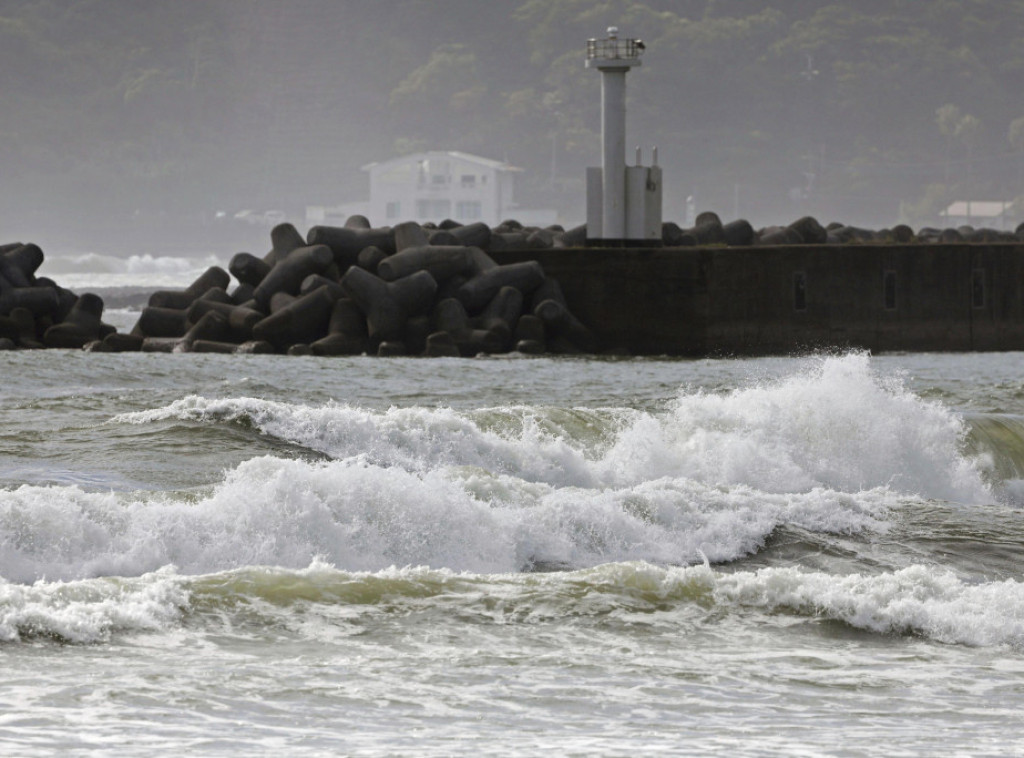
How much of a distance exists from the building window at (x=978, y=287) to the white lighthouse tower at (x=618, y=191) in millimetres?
4606

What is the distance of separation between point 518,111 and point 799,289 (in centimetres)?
8020

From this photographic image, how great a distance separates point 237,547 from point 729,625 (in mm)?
2167

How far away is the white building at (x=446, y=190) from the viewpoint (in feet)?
301

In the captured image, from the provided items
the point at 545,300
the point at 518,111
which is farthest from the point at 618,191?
the point at 518,111

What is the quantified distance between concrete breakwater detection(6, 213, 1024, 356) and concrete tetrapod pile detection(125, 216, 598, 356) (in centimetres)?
2

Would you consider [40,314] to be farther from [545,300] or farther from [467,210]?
[467,210]

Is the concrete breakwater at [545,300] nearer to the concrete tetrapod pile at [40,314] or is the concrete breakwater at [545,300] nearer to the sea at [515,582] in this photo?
the concrete tetrapod pile at [40,314]

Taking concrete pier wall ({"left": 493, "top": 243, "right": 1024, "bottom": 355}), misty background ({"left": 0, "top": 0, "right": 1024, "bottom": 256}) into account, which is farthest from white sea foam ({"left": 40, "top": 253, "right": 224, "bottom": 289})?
concrete pier wall ({"left": 493, "top": 243, "right": 1024, "bottom": 355})

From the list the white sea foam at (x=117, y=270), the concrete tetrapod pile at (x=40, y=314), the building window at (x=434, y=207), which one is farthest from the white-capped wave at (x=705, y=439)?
the building window at (x=434, y=207)

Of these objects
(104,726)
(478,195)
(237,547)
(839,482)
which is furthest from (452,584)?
(478,195)

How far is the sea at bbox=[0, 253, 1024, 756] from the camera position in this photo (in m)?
5.03

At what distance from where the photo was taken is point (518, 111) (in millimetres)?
100938

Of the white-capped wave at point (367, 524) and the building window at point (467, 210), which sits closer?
the white-capped wave at point (367, 524)

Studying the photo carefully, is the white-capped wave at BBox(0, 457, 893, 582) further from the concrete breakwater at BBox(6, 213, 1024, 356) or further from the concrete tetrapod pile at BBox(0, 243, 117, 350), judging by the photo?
the concrete tetrapod pile at BBox(0, 243, 117, 350)
